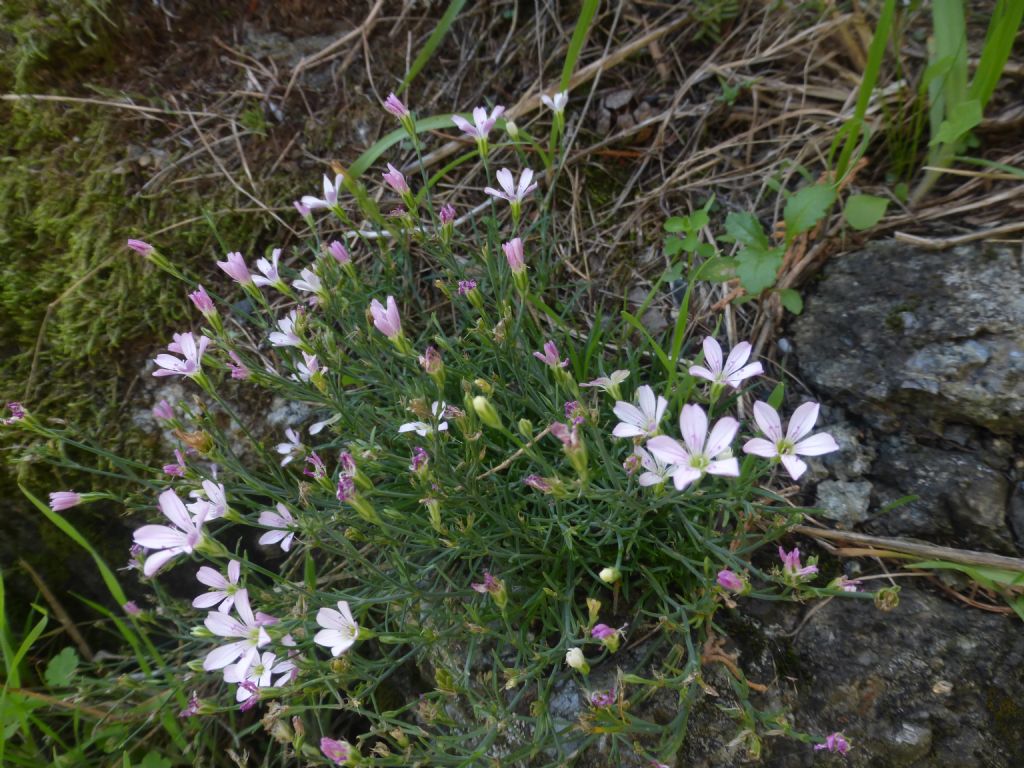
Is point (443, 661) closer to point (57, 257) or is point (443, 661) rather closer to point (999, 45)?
point (57, 257)

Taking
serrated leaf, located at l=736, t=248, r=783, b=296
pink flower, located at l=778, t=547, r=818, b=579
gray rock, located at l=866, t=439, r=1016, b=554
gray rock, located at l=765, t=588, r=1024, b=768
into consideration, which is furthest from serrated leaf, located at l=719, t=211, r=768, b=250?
gray rock, located at l=765, t=588, r=1024, b=768

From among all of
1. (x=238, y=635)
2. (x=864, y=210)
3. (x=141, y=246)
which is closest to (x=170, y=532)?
(x=238, y=635)

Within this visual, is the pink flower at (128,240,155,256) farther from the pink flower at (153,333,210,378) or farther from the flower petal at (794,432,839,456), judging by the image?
the flower petal at (794,432,839,456)

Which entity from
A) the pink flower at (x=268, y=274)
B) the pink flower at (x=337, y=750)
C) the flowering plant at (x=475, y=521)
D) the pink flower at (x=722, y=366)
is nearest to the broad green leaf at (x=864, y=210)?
the flowering plant at (x=475, y=521)

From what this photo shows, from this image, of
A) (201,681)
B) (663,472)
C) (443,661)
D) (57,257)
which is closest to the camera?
(663,472)

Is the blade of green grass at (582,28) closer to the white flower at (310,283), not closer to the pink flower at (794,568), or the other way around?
the white flower at (310,283)

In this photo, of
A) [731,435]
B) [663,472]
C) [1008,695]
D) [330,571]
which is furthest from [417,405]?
[1008,695]
